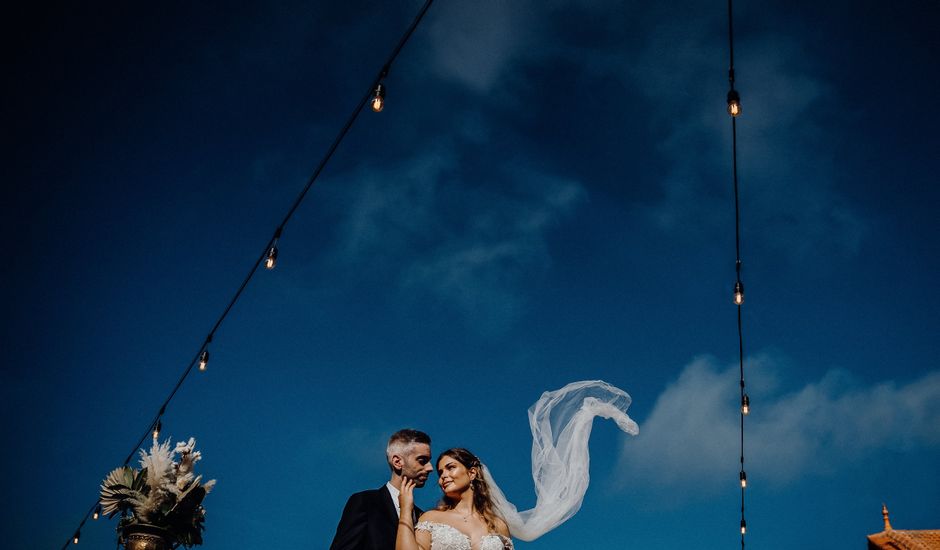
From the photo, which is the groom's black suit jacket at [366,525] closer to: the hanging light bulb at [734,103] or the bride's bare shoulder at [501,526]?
the bride's bare shoulder at [501,526]

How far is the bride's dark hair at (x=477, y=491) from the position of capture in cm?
395

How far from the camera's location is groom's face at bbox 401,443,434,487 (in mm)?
3398

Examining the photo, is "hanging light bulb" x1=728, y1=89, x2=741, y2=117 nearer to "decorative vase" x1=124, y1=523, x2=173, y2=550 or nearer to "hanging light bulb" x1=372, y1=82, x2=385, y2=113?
"hanging light bulb" x1=372, y1=82, x2=385, y2=113

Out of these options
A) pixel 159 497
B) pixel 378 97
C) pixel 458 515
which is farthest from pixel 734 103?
pixel 159 497

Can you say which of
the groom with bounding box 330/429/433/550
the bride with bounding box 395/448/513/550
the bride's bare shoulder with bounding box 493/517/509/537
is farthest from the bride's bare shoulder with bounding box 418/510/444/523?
the groom with bounding box 330/429/433/550

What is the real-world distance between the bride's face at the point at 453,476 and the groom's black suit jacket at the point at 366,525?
62 cm

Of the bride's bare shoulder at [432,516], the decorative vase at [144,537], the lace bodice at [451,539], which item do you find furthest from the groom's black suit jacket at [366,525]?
the decorative vase at [144,537]

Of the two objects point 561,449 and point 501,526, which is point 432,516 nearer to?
point 501,526

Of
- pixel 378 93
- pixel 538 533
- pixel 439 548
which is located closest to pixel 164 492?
pixel 439 548

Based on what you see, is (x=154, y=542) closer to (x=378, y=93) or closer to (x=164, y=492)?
(x=164, y=492)

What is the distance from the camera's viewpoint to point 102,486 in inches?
129

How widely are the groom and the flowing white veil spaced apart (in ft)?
2.81

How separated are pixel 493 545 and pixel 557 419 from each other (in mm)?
1203

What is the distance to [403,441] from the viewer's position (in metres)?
3.49
